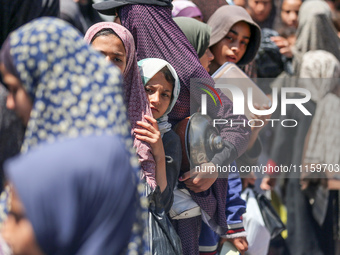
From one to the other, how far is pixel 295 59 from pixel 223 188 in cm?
245

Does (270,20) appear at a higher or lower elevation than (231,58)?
lower

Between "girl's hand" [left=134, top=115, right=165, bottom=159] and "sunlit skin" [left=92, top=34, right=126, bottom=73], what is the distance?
274 mm

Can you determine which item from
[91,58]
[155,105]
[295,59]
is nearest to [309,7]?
[295,59]

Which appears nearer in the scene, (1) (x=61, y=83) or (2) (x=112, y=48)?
(1) (x=61, y=83)

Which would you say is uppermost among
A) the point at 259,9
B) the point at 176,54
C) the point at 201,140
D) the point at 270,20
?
the point at 176,54

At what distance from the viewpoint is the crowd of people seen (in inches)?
62.0

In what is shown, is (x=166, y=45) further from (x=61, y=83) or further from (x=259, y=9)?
(x=259, y=9)

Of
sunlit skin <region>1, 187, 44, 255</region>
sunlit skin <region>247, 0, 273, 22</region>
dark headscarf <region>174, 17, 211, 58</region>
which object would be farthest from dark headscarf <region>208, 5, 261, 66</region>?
sunlit skin <region>1, 187, 44, 255</region>

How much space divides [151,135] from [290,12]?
4187 millimetres

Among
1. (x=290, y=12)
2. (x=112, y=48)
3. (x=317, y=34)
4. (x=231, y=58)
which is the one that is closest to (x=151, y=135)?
(x=112, y=48)

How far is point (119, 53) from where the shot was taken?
116 inches

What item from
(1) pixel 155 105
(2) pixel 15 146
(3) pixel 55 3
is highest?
(3) pixel 55 3

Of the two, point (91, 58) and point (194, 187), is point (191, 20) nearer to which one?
point (194, 187)

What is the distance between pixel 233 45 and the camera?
14.1 ft
